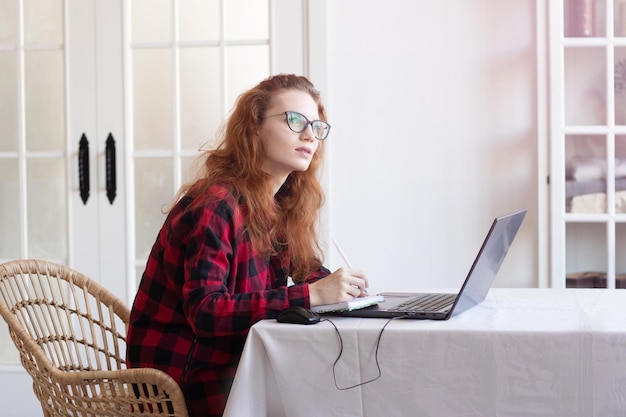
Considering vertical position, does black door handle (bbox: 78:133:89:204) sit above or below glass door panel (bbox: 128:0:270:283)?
below

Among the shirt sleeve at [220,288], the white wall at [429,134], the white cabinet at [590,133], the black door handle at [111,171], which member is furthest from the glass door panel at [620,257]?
the black door handle at [111,171]

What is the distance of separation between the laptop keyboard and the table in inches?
4.1

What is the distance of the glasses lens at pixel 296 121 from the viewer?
194cm

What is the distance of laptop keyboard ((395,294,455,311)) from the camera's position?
1697 mm

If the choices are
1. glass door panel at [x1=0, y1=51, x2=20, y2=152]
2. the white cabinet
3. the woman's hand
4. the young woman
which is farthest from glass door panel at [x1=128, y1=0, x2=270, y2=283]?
the woman's hand

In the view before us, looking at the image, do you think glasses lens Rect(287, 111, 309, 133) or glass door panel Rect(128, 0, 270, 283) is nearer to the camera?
glasses lens Rect(287, 111, 309, 133)

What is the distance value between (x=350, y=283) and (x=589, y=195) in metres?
1.70

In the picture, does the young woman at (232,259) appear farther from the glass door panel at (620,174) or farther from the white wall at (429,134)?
the glass door panel at (620,174)

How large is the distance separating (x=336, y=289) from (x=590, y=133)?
5.77ft

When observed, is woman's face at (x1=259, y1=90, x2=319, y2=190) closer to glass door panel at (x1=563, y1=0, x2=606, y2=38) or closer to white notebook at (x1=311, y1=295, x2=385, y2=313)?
white notebook at (x1=311, y1=295, x2=385, y2=313)

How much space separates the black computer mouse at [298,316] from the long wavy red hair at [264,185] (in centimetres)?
26

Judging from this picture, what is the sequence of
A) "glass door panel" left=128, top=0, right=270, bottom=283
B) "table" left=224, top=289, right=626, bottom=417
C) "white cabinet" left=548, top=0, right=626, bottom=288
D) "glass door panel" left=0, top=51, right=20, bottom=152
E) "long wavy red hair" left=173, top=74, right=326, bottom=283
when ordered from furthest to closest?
"glass door panel" left=0, top=51, right=20, bottom=152 < "glass door panel" left=128, top=0, right=270, bottom=283 < "white cabinet" left=548, top=0, right=626, bottom=288 < "long wavy red hair" left=173, top=74, right=326, bottom=283 < "table" left=224, top=289, right=626, bottom=417

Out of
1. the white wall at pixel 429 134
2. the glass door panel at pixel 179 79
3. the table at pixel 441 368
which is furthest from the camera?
the glass door panel at pixel 179 79

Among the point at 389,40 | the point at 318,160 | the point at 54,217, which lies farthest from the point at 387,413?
the point at 54,217
